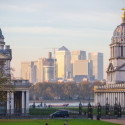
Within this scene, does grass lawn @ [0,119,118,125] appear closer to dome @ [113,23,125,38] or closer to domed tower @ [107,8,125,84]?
domed tower @ [107,8,125,84]

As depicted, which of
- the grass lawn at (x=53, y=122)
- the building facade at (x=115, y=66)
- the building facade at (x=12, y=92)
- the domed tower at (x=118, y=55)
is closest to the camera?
the grass lawn at (x=53, y=122)

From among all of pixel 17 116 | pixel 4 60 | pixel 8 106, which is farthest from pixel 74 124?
pixel 4 60

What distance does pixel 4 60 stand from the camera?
131375 mm

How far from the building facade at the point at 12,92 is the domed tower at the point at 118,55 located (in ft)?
168

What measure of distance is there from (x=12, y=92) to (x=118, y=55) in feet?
215

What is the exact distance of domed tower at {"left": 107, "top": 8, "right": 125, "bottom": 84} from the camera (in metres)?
183

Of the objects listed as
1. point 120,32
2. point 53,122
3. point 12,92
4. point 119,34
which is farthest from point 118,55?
point 53,122

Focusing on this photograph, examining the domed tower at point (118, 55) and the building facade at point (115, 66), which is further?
the domed tower at point (118, 55)

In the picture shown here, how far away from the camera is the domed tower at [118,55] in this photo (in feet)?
600

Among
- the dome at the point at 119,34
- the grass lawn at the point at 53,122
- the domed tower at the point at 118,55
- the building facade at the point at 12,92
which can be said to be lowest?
the grass lawn at the point at 53,122

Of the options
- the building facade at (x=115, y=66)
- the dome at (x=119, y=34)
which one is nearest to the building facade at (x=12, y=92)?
the building facade at (x=115, y=66)

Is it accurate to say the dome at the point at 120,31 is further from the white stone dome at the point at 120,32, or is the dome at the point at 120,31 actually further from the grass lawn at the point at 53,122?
the grass lawn at the point at 53,122

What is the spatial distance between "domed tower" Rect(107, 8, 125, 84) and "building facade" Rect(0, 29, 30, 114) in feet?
168

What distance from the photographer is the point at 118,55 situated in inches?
7234
